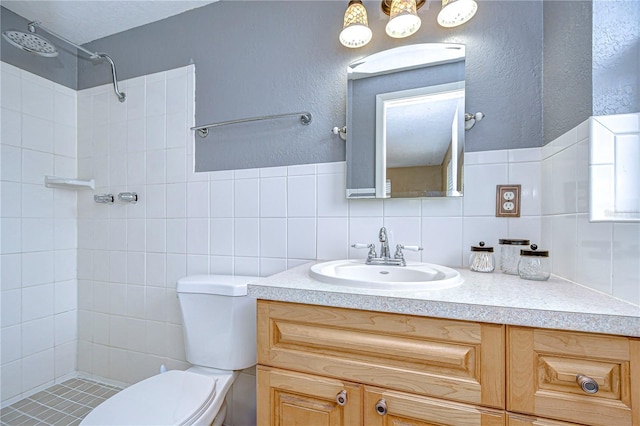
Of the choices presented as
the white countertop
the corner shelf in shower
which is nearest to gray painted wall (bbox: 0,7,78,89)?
the corner shelf in shower

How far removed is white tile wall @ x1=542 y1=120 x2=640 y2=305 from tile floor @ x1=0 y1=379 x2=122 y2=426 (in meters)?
2.28

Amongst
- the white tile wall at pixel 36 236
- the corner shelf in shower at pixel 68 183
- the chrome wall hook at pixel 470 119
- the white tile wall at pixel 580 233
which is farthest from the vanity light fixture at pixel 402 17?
the white tile wall at pixel 36 236

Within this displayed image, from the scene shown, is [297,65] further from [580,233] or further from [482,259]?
[580,233]

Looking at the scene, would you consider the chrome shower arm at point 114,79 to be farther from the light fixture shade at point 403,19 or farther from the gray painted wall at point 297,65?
the light fixture shade at point 403,19

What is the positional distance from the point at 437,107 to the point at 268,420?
1.30 meters

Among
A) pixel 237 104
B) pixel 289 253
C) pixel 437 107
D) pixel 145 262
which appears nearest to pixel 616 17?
pixel 437 107

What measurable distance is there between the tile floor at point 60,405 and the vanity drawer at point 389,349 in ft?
4.70

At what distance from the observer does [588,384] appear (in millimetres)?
606

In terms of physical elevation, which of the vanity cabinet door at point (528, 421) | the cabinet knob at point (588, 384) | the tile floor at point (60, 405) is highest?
the cabinet knob at point (588, 384)

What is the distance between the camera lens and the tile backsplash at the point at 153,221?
45.7 inches

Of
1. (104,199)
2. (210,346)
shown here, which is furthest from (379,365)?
(104,199)

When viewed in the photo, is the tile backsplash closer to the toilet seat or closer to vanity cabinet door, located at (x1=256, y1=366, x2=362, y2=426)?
the toilet seat

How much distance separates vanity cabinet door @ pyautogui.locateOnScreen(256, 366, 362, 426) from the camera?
30.7 inches

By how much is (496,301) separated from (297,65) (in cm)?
131
